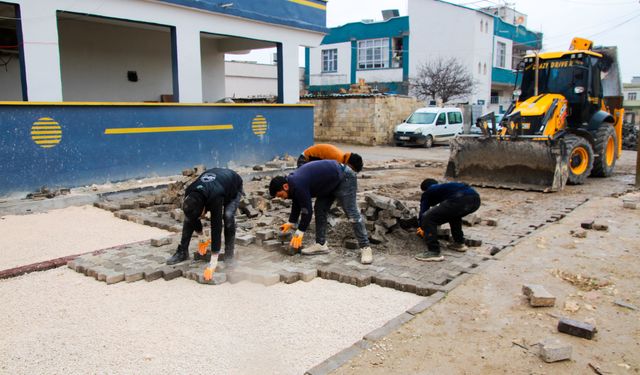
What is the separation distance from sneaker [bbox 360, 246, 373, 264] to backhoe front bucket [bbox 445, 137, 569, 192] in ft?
20.7

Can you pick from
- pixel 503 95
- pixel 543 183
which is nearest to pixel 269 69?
pixel 503 95

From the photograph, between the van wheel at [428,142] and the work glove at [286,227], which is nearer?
the work glove at [286,227]

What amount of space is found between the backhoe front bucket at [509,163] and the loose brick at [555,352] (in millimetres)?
7676

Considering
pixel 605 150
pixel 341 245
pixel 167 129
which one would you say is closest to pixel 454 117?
pixel 605 150

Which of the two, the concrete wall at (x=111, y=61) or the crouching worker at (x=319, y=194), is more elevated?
the concrete wall at (x=111, y=61)

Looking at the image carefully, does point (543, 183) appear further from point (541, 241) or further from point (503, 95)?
point (503, 95)

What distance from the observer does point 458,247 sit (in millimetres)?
6270

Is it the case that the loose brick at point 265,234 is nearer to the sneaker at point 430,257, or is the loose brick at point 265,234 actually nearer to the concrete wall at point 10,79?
the sneaker at point 430,257

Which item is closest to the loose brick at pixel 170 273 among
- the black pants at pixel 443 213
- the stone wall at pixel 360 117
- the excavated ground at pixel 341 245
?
the excavated ground at pixel 341 245

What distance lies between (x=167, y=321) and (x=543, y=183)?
8935 mm

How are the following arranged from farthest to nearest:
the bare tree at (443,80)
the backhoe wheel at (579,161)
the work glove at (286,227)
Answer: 1. the bare tree at (443,80)
2. the backhoe wheel at (579,161)
3. the work glove at (286,227)

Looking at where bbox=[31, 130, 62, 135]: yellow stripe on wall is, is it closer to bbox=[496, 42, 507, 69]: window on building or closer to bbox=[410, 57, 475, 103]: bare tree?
bbox=[410, 57, 475, 103]: bare tree

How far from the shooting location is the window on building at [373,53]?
36.8 metres

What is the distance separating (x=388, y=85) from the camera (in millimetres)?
36500
